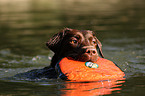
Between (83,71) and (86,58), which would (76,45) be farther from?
(83,71)

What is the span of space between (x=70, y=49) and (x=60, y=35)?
0.51m

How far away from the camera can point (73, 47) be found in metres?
6.94

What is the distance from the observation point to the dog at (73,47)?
22.0 feet

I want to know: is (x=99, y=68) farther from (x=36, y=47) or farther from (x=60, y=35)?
(x=36, y=47)

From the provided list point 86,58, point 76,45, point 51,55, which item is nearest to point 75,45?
point 76,45

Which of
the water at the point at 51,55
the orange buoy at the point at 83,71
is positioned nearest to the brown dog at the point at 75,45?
the orange buoy at the point at 83,71

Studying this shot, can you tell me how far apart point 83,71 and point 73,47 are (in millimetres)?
587

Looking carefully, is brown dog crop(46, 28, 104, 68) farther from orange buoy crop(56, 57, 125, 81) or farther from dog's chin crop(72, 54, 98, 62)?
orange buoy crop(56, 57, 125, 81)

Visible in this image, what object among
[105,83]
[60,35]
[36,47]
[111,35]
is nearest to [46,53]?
[36,47]

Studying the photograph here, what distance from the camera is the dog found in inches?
263

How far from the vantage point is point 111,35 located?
50.4 feet

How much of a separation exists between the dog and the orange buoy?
127 mm

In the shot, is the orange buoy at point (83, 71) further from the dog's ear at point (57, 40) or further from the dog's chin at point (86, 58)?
the dog's ear at point (57, 40)

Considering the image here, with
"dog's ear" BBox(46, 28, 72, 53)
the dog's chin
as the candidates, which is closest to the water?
the dog's chin
